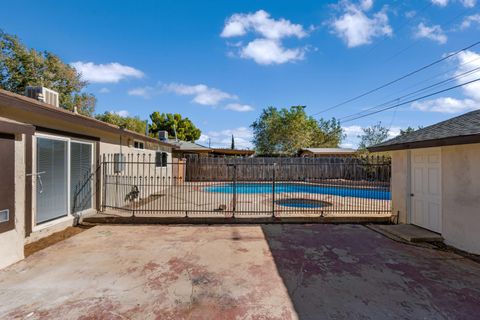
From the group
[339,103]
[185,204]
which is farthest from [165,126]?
[185,204]

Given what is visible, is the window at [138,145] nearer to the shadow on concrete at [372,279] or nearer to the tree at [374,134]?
the shadow on concrete at [372,279]

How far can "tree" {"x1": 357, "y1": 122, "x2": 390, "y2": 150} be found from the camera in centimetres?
2895

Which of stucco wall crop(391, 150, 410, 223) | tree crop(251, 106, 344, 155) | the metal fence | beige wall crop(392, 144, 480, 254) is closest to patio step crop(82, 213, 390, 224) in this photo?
the metal fence

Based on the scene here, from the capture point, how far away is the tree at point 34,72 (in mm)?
15250

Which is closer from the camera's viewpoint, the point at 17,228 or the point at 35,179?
the point at 17,228

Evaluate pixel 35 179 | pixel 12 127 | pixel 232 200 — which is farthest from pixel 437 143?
pixel 35 179

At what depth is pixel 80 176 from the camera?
6336 mm

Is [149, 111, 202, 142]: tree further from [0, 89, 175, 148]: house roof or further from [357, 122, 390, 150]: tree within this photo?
[0, 89, 175, 148]: house roof

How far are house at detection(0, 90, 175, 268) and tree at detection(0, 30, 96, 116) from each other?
45.9ft

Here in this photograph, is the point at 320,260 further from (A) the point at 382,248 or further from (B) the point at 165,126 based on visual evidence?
(B) the point at 165,126

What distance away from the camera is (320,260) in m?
4.27

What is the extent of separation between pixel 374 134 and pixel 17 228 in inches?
1303

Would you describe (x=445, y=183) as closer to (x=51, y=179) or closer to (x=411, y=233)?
(x=411, y=233)

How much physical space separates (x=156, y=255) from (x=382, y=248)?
4.62 metres
